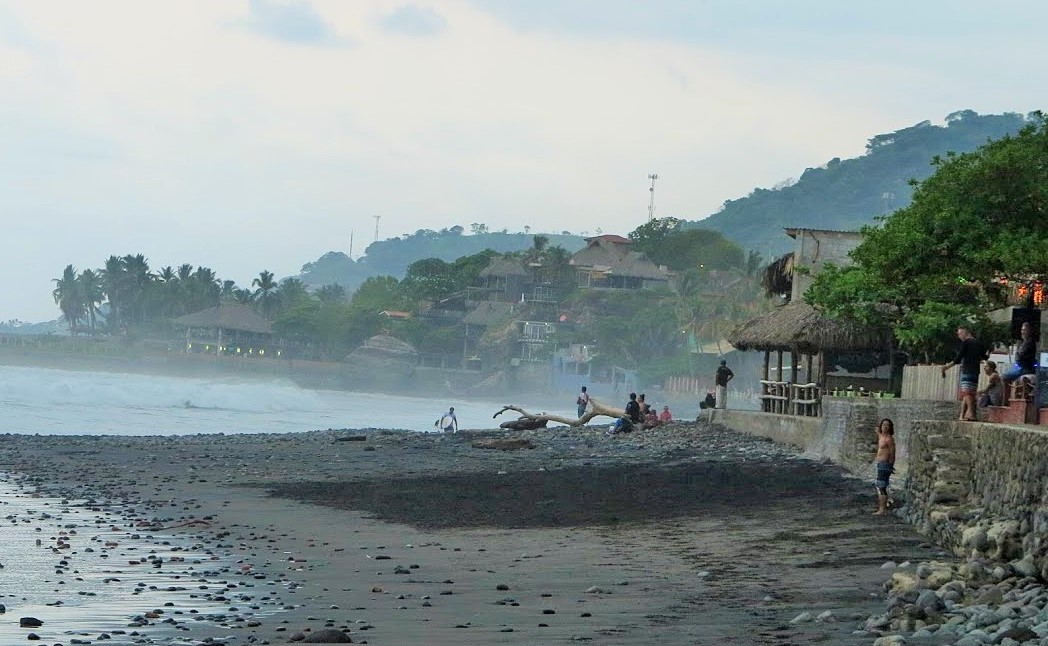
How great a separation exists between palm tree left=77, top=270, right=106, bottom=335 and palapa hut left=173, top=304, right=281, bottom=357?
102 feet

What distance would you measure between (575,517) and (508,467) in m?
9.36

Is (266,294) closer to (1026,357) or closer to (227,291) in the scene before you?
(227,291)

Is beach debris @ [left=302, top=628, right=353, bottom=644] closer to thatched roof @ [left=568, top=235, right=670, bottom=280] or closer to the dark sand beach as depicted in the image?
the dark sand beach

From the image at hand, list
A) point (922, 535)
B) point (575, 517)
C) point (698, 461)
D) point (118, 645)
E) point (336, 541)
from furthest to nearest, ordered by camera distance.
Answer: point (698, 461) < point (575, 517) < point (336, 541) < point (922, 535) < point (118, 645)

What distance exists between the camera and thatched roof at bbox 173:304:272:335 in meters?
145

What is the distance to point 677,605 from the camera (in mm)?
11531

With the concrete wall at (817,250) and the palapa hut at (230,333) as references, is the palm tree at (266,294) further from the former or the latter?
the concrete wall at (817,250)

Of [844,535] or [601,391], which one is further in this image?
[601,391]

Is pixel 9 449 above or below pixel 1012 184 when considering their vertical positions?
below

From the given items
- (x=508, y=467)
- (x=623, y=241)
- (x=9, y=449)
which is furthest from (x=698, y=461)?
(x=623, y=241)

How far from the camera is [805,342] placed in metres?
33.8

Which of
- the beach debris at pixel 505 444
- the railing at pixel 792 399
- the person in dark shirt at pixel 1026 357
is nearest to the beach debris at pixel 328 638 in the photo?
the person in dark shirt at pixel 1026 357

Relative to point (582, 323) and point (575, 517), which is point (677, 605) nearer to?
point (575, 517)

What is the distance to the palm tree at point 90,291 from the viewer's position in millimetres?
175250
